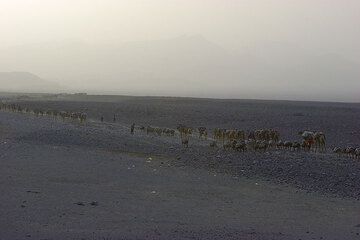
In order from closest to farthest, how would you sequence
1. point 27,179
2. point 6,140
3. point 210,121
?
point 27,179
point 6,140
point 210,121

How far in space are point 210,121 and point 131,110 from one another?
11605mm

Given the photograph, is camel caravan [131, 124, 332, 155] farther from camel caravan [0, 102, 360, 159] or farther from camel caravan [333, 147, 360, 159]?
camel caravan [333, 147, 360, 159]

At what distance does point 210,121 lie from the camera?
47031 millimetres

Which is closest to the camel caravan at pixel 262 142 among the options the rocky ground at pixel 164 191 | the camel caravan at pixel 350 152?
the rocky ground at pixel 164 191

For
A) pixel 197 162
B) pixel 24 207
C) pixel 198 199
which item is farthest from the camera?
pixel 197 162

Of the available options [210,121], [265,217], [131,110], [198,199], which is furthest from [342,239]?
[131,110]

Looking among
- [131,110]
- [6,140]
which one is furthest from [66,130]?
[131,110]

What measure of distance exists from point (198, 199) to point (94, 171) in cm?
467

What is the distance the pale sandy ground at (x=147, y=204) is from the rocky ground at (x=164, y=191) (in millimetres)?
23

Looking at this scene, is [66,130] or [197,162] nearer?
[197,162]

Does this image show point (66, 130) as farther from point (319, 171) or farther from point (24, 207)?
point (24, 207)

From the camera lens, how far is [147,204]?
1330 cm

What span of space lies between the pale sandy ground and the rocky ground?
2 cm

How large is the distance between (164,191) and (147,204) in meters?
1.78
